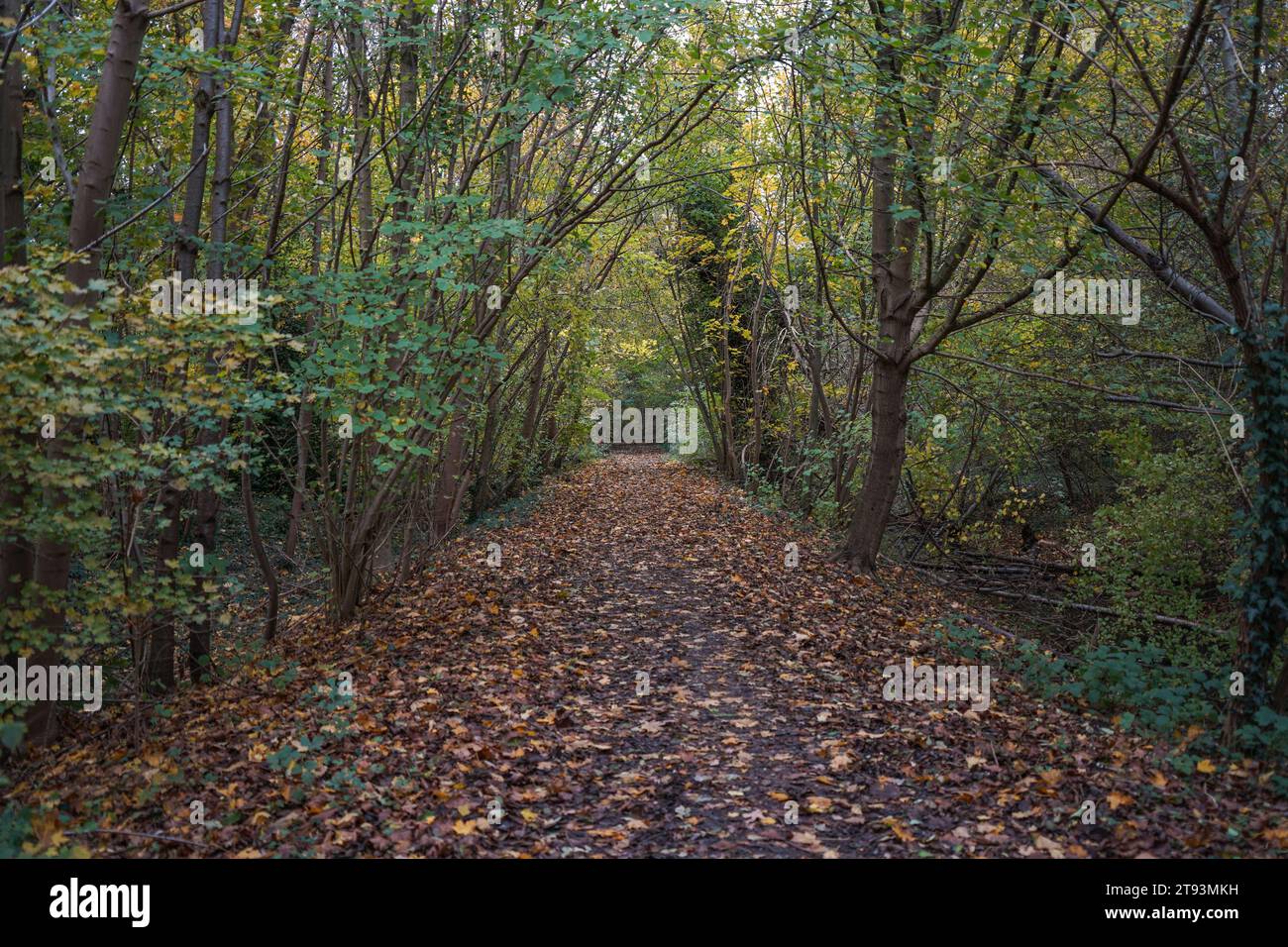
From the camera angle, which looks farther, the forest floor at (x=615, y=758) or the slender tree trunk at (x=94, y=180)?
the slender tree trunk at (x=94, y=180)

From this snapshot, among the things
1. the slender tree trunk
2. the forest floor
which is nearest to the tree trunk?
the forest floor

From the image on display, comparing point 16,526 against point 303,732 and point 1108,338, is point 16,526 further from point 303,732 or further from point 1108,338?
point 1108,338

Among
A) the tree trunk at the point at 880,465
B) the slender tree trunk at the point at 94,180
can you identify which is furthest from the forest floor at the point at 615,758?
the tree trunk at the point at 880,465

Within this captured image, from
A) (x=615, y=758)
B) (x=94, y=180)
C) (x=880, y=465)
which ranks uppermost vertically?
(x=94, y=180)

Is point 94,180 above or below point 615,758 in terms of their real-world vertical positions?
above

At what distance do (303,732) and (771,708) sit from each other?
3.38 m

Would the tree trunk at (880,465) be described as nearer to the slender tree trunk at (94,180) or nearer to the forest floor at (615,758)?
the forest floor at (615,758)

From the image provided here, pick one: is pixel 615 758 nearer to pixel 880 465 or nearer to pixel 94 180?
pixel 94 180

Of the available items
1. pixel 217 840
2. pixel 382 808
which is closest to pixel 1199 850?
pixel 382 808

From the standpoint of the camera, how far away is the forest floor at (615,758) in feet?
15.2

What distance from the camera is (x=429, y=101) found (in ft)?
27.1

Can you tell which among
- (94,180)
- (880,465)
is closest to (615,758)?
(94,180)

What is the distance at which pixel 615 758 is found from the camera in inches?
230
